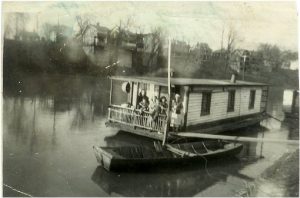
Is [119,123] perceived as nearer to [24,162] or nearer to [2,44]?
[24,162]

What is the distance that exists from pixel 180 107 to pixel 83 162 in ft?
8.61

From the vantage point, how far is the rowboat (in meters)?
6.09

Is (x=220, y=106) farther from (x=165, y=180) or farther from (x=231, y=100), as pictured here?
(x=165, y=180)

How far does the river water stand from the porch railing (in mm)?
402

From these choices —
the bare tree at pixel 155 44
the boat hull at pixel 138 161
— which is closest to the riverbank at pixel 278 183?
the boat hull at pixel 138 161

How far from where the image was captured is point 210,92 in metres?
8.62

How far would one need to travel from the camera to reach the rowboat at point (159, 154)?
20.0ft

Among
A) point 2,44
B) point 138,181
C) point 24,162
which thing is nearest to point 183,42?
point 138,181

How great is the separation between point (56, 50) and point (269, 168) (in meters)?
5.77

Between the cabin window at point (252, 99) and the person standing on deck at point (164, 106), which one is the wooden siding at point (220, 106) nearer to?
the cabin window at point (252, 99)

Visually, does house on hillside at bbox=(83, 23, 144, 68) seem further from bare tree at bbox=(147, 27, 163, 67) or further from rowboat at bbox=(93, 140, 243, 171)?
rowboat at bbox=(93, 140, 243, 171)

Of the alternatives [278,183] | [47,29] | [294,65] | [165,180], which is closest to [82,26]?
[47,29]

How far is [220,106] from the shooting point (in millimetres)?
9109

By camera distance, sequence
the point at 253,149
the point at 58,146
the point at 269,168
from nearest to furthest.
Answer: the point at 269,168 → the point at 58,146 → the point at 253,149
